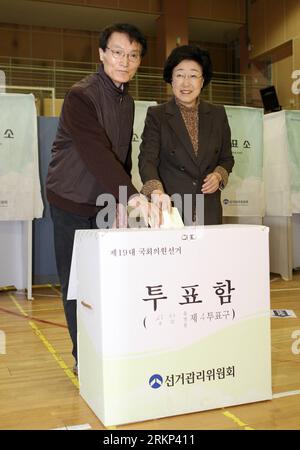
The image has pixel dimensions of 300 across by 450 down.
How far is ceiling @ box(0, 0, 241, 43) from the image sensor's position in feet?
27.5

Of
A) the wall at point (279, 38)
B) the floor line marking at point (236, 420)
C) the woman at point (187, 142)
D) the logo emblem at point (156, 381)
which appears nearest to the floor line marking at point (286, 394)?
the floor line marking at point (236, 420)

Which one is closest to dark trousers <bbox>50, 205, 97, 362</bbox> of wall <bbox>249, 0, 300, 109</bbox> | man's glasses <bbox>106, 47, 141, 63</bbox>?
man's glasses <bbox>106, 47, 141, 63</bbox>

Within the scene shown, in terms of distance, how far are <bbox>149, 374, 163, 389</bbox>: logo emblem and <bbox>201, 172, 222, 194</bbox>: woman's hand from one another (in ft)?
2.43

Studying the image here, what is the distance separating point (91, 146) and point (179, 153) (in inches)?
16.9

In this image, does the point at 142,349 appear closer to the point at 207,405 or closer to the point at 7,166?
the point at 207,405

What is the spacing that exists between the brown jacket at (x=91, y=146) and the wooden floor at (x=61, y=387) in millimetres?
664

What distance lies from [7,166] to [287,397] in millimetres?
2636

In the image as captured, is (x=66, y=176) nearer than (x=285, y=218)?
Yes

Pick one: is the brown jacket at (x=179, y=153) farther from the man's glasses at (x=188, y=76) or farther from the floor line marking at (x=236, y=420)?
the floor line marking at (x=236, y=420)

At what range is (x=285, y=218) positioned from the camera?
449cm

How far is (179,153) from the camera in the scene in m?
1.97

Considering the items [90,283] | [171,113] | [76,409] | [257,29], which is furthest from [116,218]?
[257,29]

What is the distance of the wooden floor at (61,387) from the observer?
1.53 meters

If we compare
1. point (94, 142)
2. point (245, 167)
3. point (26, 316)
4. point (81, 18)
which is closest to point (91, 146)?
point (94, 142)
